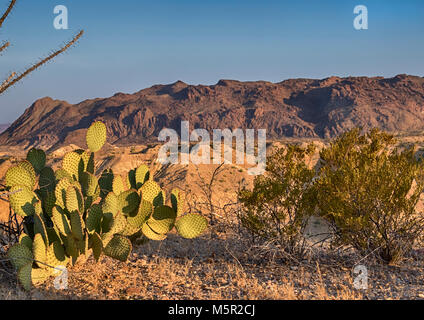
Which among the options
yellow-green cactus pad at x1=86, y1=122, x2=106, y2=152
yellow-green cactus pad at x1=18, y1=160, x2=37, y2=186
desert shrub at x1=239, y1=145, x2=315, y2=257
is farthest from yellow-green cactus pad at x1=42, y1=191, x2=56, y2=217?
desert shrub at x1=239, y1=145, x2=315, y2=257

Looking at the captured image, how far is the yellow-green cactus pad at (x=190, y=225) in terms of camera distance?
545 cm

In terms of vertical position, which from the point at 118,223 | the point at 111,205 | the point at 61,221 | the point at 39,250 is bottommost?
the point at 39,250

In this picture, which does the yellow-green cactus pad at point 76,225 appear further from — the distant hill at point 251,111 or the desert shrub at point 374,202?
the distant hill at point 251,111

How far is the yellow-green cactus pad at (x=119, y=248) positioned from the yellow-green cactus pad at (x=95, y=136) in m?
1.35

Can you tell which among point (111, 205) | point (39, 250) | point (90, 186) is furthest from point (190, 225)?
point (39, 250)

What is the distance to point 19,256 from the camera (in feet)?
13.9

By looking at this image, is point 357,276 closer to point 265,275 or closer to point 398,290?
point 398,290

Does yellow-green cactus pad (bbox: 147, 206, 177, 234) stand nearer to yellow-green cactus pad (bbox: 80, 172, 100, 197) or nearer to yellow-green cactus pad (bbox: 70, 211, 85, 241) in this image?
yellow-green cactus pad (bbox: 80, 172, 100, 197)

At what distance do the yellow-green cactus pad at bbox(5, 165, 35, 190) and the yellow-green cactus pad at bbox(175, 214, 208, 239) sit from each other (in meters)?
2.10

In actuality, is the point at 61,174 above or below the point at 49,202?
above

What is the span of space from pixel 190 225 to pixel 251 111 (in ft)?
326

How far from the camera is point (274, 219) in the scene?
20.1ft

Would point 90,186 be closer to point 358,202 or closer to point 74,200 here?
point 74,200
